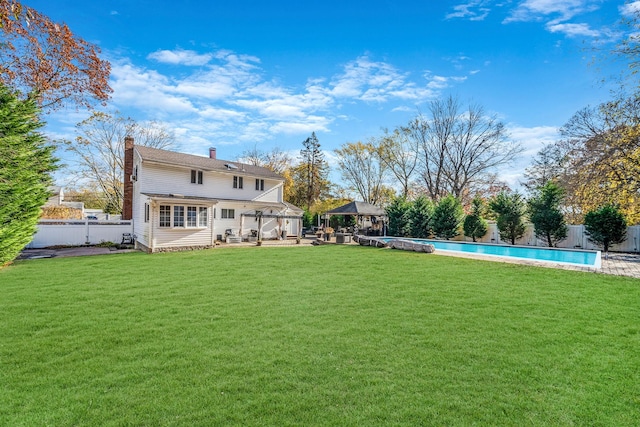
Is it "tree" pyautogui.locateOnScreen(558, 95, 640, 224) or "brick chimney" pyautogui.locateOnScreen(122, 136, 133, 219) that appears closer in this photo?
"tree" pyautogui.locateOnScreen(558, 95, 640, 224)

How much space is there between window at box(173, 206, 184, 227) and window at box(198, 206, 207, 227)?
0.86 metres

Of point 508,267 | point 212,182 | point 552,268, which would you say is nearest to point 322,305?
point 508,267

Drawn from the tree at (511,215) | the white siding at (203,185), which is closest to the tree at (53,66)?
the white siding at (203,185)

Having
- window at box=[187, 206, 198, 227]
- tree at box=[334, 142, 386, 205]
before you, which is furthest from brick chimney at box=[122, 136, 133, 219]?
tree at box=[334, 142, 386, 205]

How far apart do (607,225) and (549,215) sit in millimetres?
2402

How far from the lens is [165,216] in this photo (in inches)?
599

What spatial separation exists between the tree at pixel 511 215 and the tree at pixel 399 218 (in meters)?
5.82

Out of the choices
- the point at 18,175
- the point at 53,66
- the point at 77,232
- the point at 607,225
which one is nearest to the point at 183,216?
the point at 77,232

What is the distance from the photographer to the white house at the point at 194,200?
1528cm

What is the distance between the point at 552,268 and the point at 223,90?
1617 centimetres

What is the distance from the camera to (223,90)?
16.0 m

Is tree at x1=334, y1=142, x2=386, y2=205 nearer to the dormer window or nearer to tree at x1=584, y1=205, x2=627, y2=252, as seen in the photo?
the dormer window

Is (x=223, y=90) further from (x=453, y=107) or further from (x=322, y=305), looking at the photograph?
(x=453, y=107)

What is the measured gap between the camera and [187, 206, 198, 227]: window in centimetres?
1594
